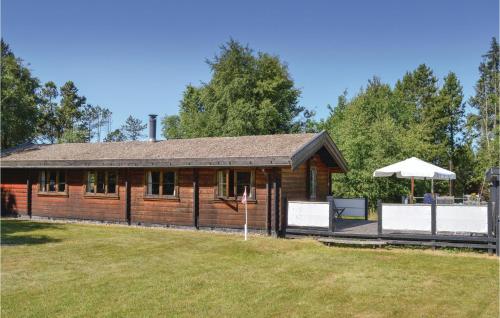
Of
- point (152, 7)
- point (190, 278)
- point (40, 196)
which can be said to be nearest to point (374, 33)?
point (152, 7)

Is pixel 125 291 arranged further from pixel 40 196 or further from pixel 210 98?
pixel 210 98

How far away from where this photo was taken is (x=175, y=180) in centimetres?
1659

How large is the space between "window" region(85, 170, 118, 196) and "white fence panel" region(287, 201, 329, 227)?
765 centimetres

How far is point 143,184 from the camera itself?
1725cm

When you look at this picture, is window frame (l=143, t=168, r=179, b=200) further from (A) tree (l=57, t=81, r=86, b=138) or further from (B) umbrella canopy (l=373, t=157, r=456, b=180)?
(A) tree (l=57, t=81, r=86, b=138)

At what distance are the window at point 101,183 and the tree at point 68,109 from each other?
41.0m

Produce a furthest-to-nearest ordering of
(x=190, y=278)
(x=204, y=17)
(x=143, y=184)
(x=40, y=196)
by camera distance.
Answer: (x=204, y=17) → (x=40, y=196) → (x=143, y=184) → (x=190, y=278)

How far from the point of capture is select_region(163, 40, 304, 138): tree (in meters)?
41.7

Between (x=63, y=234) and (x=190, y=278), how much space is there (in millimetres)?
7811

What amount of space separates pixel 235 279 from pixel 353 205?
35.8 feet

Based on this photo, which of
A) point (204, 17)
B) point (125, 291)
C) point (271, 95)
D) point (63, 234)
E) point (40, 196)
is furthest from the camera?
point (271, 95)

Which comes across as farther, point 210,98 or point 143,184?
point 210,98

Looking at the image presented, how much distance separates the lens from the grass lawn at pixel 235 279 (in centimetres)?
687

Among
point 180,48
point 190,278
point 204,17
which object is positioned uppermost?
point 204,17
